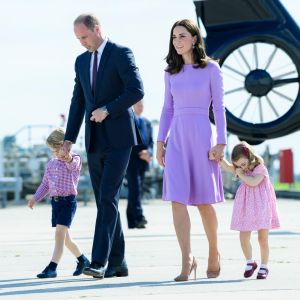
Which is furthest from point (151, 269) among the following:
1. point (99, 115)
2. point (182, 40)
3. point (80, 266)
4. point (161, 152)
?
point (182, 40)

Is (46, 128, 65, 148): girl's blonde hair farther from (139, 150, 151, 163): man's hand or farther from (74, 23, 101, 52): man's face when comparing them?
(139, 150, 151, 163): man's hand

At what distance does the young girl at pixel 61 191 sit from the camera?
29.5ft

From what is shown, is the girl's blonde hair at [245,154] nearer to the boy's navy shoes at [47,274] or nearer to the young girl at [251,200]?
the young girl at [251,200]

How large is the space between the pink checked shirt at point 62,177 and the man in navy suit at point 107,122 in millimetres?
461

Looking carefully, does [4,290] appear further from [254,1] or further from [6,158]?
[6,158]

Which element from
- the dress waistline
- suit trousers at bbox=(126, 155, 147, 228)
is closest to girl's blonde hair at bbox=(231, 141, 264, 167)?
the dress waistline

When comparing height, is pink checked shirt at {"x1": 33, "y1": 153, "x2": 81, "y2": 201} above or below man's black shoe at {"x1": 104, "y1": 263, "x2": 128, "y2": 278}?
above

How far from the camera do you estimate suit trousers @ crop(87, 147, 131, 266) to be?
8.34 m

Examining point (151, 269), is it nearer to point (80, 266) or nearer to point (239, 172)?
point (80, 266)

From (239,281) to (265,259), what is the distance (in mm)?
380

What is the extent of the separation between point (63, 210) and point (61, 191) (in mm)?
137

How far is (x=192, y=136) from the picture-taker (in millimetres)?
8312

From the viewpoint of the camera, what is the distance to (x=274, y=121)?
43.6 ft

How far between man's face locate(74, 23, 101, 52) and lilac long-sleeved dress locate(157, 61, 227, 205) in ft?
1.94
